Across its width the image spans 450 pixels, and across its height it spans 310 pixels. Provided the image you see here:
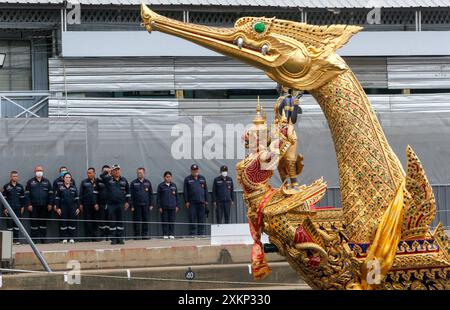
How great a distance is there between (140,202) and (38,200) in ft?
5.54

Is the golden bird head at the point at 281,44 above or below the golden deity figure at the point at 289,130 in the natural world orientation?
above

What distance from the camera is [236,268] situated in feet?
61.9

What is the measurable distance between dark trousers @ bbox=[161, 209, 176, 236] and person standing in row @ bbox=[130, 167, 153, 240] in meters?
0.30

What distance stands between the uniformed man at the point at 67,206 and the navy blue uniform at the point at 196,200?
6.37 ft

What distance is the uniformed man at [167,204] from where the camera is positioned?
72.1 feet

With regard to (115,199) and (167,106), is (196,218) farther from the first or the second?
(167,106)

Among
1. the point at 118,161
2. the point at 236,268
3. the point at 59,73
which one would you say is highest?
the point at 59,73

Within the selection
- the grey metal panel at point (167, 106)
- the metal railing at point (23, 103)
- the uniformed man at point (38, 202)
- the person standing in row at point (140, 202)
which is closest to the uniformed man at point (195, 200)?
the person standing in row at point (140, 202)

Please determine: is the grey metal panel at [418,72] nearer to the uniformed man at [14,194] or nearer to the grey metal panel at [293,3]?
the grey metal panel at [293,3]
